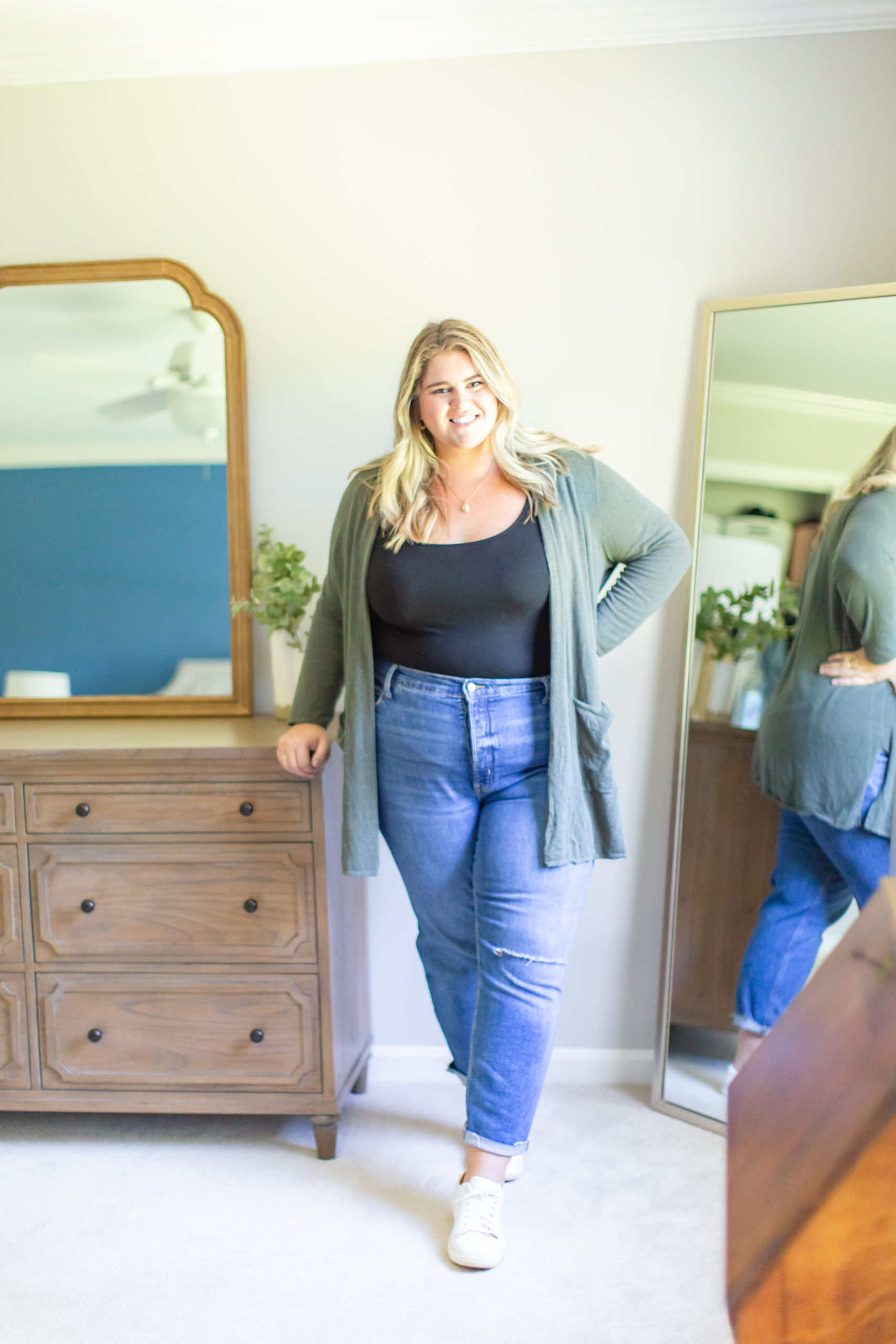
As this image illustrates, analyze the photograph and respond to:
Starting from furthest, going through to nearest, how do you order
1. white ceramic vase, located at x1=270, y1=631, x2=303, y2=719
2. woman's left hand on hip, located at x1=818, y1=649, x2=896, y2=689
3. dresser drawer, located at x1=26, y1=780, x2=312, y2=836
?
white ceramic vase, located at x1=270, y1=631, x2=303, y2=719 → dresser drawer, located at x1=26, y1=780, x2=312, y2=836 → woman's left hand on hip, located at x1=818, y1=649, x2=896, y2=689

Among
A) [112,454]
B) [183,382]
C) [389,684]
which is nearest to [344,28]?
[183,382]

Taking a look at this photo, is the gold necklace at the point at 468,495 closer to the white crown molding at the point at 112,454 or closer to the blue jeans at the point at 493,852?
the blue jeans at the point at 493,852

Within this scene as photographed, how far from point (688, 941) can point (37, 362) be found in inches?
80.8

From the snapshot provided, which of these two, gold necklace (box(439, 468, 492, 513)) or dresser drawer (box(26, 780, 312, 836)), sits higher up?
gold necklace (box(439, 468, 492, 513))

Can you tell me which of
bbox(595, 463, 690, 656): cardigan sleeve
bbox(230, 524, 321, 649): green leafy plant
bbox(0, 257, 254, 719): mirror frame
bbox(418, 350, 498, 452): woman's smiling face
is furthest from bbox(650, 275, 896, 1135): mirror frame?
bbox(0, 257, 254, 719): mirror frame

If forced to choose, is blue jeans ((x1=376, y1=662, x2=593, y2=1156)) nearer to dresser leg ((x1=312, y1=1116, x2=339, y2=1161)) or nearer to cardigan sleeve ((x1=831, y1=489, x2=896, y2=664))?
dresser leg ((x1=312, y1=1116, x2=339, y2=1161))

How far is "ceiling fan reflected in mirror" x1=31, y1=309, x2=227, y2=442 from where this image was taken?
2340 millimetres

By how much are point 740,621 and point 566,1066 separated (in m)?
1.15

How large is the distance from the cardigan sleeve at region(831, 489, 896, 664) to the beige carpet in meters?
1.11

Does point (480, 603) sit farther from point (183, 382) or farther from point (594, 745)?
point (183, 382)

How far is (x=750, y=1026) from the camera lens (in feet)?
6.97

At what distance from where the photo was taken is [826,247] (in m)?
2.21

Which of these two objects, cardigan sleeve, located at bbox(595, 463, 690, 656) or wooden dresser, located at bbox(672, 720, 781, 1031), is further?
wooden dresser, located at bbox(672, 720, 781, 1031)

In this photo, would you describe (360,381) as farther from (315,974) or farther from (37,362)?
(315,974)
